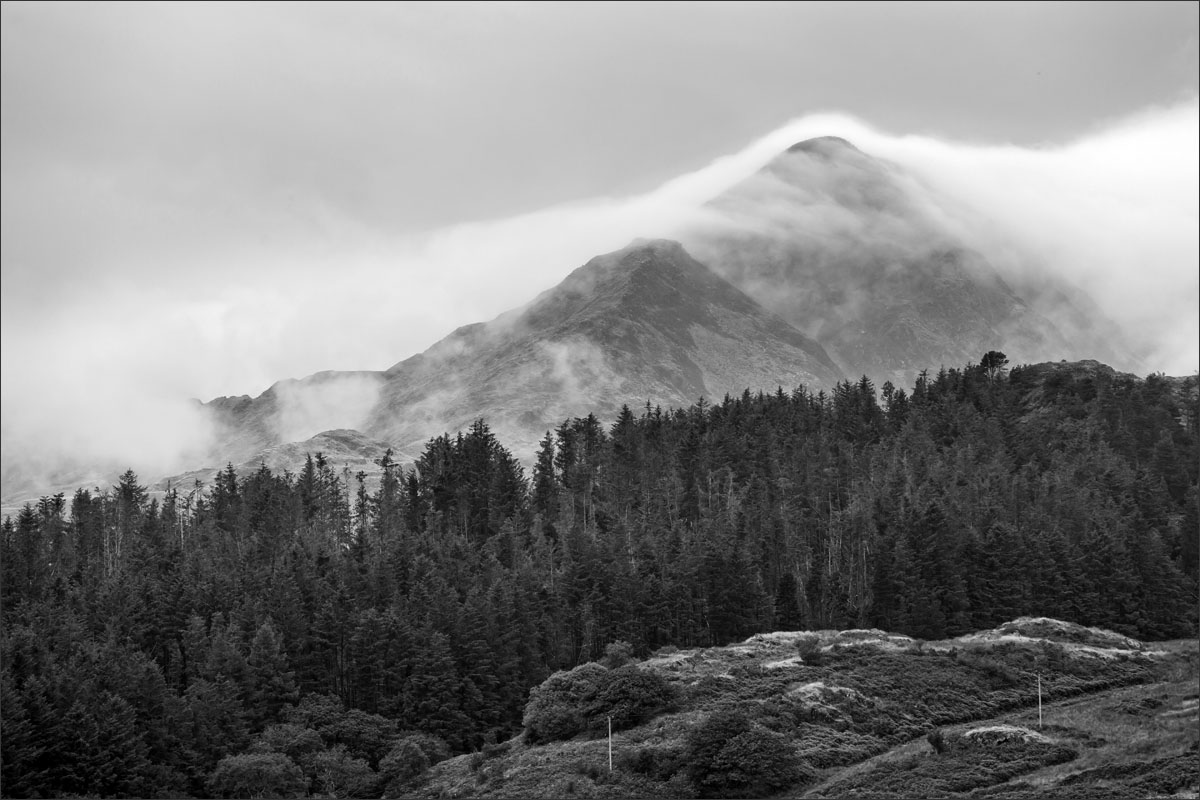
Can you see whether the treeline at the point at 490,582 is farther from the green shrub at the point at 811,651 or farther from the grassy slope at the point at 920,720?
the green shrub at the point at 811,651

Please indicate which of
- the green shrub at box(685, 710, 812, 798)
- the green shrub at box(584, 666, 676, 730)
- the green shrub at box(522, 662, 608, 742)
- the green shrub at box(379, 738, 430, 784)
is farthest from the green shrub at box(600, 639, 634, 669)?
the green shrub at box(685, 710, 812, 798)

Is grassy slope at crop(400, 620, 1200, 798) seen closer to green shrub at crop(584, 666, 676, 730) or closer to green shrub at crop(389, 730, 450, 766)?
green shrub at crop(584, 666, 676, 730)

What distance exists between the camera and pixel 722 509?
174 metres

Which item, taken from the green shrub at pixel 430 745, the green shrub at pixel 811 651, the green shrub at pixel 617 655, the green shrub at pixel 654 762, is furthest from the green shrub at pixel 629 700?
the green shrub at pixel 811 651

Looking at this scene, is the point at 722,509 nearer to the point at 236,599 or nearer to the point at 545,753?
the point at 236,599

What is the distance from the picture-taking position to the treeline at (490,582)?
94188 millimetres

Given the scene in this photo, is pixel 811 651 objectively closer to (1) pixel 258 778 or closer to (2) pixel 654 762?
(2) pixel 654 762

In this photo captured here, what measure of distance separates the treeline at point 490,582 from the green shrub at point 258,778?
705 millimetres

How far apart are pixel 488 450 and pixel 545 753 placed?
365 ft

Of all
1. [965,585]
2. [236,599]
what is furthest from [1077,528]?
[236,599]

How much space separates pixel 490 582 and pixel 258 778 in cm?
5382

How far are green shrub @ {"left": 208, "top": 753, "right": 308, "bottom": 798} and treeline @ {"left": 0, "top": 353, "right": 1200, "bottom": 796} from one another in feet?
2.31

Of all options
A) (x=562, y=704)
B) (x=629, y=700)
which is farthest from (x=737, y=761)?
(x=562, y=704)

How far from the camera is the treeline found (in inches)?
3708
